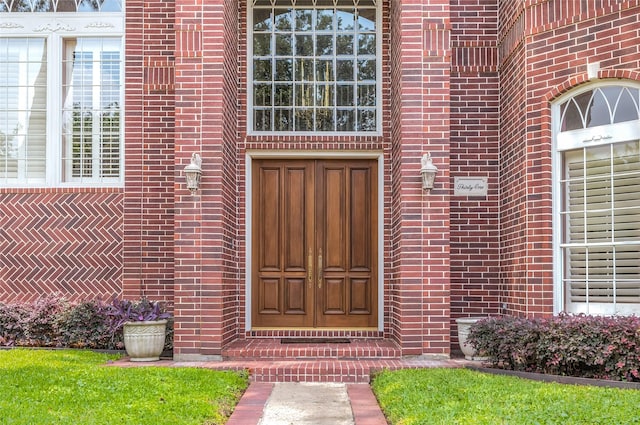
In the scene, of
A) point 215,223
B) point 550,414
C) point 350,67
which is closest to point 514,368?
point 550,414

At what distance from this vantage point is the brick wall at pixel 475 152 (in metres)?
9.09

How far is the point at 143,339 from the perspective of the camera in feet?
27.0

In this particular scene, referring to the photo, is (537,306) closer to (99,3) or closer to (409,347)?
(409,347)

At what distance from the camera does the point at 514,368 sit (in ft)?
24.0

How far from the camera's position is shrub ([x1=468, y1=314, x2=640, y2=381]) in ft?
21.3

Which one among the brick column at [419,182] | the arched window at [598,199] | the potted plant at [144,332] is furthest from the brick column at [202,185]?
the arched window at [598,199]

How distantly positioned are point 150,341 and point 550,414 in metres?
4.93

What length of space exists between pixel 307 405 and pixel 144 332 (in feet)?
9.04

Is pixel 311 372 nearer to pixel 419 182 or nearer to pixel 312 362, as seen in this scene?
pixel 312 362

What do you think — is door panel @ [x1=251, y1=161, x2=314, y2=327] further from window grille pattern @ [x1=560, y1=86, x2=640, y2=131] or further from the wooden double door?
window grille pattern @ [x1=560, y1=86, x2=640, y2=131]

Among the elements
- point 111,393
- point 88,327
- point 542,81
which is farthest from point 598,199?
point 88,327

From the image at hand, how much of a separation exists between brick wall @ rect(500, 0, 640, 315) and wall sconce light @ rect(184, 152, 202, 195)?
155 inches

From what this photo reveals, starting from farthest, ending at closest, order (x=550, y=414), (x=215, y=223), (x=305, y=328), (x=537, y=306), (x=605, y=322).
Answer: (x=305, y=328) → (x=215, y=223) → (x=537, y=306) → (x=605, y=322) → (x=550, y=414)

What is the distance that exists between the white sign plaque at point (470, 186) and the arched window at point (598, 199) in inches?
52.5
